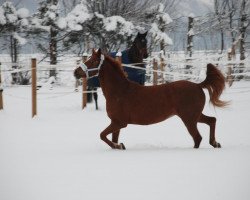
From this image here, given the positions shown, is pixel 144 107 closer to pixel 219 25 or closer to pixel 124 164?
pixel 124 164

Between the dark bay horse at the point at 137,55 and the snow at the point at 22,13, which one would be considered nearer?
the dark bay horse at the point at 137,55

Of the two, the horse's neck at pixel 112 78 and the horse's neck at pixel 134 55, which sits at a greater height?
the horse's neck at pixel 134 55

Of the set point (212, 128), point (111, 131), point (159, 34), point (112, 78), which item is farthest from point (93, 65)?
point (159, 34)

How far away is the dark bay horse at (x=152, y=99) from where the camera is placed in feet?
14.4

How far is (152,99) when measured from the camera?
4.50 metres

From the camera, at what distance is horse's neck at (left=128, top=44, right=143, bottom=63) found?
352 inches

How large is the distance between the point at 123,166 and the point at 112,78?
1571 millimetres

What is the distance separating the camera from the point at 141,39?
8875mm

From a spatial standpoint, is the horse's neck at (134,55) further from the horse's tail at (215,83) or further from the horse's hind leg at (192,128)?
the horse's hind leg at (192,128)

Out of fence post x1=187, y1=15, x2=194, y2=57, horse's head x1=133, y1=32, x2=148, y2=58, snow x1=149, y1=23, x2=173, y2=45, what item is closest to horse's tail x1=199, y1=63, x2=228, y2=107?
horse's head x1=133, y1=32, x2=148, y2=58

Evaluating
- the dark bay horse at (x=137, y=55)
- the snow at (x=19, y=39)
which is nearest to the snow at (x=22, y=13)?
the snow at (x=19, y=39)

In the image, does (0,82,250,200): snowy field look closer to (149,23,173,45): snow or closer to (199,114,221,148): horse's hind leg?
(199,114,221,148): horse's hind leg

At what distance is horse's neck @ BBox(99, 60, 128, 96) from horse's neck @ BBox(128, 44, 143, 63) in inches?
166

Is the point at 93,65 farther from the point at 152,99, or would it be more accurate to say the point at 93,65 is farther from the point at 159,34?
the point at 159,34
